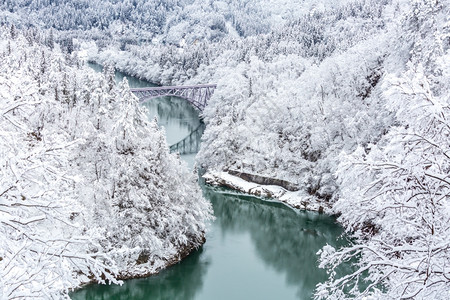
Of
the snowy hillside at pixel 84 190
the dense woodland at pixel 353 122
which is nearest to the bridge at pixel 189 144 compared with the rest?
the dense woodland at pixel 353 122

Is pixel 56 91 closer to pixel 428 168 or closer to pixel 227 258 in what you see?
pixel 227 258

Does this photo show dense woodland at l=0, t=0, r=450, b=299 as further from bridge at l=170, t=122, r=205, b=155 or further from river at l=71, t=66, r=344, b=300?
river at l=71, t=66, r=344, b=300

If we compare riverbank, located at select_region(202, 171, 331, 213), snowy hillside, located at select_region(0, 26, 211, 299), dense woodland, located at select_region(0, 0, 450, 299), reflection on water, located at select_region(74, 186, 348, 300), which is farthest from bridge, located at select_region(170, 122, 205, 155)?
reflection on water, located at select_region(74, 186, 348, 300)

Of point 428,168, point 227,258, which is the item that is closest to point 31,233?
point 428,168

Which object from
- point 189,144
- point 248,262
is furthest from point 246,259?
point 189,144

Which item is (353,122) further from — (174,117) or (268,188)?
(174,117)

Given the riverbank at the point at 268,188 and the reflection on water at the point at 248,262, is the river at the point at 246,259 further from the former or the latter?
the riverbank at the point at 268,188
